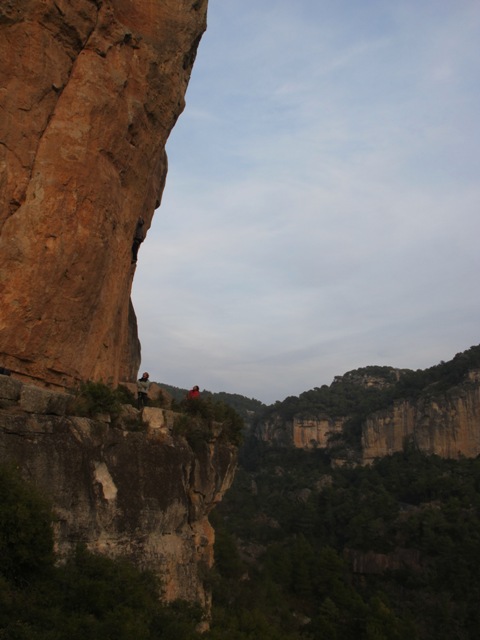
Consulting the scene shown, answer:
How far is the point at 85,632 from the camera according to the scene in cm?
871

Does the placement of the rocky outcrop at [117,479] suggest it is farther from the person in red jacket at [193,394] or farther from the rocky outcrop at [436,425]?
the rocky outcrop at [436,425]

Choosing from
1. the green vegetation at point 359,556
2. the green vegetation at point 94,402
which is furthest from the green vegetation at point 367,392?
the green vegetation at point 94,402

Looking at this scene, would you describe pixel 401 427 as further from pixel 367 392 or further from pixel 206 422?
pixel 206 422

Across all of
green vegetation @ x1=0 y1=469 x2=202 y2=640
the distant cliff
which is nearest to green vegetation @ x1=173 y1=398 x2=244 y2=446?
green vegetation @ x1=0 y1=469 x2=202 y2=640

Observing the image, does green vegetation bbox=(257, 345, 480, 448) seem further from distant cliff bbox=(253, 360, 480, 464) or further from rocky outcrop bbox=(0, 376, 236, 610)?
rocky outcrop bbox=(0, 376, 236, 610)

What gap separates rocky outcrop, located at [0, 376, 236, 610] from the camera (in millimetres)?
10352

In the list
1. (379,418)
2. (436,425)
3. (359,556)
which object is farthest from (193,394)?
(379,418)

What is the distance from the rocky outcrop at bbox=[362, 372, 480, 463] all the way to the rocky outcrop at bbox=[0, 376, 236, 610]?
81.0 metres

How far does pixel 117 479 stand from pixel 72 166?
25.9 ft

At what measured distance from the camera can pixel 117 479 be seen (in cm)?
1187

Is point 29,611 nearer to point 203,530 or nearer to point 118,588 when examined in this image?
point 118,588

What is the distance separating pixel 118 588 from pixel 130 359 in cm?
1185

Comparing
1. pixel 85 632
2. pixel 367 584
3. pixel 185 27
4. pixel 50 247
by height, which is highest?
pixel 185 27

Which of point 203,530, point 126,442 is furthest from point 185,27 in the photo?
point 203,530
